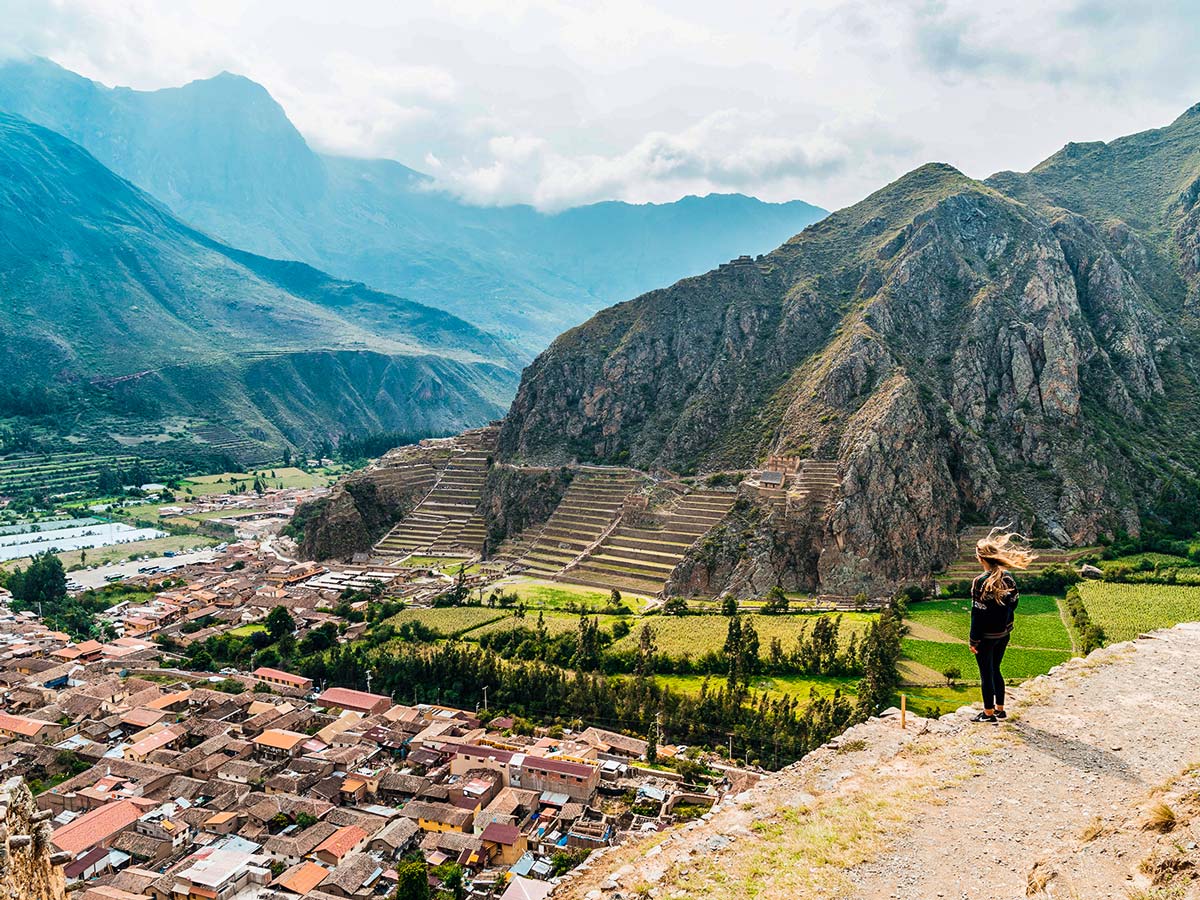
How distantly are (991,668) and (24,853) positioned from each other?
10365mm

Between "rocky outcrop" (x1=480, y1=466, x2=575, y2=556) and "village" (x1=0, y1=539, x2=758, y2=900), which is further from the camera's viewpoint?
"rocky outcrop" (x1=480, y1=466, x2=575, y2=556)

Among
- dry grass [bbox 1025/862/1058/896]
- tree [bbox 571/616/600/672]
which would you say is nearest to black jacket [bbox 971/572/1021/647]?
dry grass [bbox 1025/862/1058/896]

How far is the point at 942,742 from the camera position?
10180 mm

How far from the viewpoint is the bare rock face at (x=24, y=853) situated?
6.40 meters

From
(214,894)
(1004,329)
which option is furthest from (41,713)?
(1004,329)

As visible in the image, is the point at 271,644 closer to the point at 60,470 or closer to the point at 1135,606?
the point at 1135,606

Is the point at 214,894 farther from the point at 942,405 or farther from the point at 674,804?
the point at 942,405

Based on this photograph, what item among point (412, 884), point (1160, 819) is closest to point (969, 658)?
point (412, 884)

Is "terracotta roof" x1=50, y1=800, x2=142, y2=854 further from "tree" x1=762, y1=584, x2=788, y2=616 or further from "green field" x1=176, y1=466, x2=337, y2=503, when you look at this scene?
"green field" x1=176, y1=466, x2=337, y2=503

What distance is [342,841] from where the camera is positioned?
2903 cm

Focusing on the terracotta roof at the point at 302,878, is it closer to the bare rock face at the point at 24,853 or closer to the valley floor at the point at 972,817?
the valley floor at the point at 972,817

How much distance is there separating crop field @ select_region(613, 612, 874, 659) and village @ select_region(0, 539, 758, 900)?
965cm

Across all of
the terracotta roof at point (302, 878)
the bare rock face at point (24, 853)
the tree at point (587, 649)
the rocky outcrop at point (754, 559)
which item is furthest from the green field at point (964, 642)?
the bare rock face at point (24, 853)

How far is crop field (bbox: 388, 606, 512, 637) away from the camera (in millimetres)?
54406
